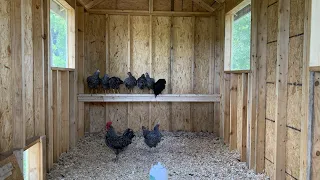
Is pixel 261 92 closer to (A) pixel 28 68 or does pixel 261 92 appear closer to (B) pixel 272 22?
(B) pixel 272 22

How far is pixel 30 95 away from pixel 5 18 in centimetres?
84

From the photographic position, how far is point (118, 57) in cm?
553

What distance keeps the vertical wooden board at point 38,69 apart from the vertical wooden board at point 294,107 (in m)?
2.82

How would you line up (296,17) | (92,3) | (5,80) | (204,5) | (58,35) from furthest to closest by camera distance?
(204,5) → (92,3) → (58,35) → (296,17) → (5,80)

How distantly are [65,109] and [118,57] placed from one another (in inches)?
71.2

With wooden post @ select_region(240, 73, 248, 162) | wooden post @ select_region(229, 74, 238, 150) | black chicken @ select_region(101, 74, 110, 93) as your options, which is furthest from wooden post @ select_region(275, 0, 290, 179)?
black chicken @ select_region(101, 74, 110, 93)

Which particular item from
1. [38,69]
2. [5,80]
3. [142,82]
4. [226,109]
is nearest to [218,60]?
[226,109]

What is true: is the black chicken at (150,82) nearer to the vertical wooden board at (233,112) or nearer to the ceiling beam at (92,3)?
the vertical wooden board at (233,112)

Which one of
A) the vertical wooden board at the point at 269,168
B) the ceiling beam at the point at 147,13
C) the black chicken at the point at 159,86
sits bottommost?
the vertical wooden board at the point at 269,168

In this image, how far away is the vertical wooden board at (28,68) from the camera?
269cm

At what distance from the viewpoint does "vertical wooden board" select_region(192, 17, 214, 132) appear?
558cm

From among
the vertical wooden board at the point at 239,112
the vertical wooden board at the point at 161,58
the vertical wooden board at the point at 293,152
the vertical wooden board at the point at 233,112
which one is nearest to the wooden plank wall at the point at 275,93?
the vertical wooden board at the point at 293,152

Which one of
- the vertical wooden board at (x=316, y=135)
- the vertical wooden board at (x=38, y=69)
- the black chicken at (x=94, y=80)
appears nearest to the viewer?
the vertical wooden board at (x=316, y=135)

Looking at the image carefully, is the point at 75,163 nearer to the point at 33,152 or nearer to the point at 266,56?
the point at 33,152
